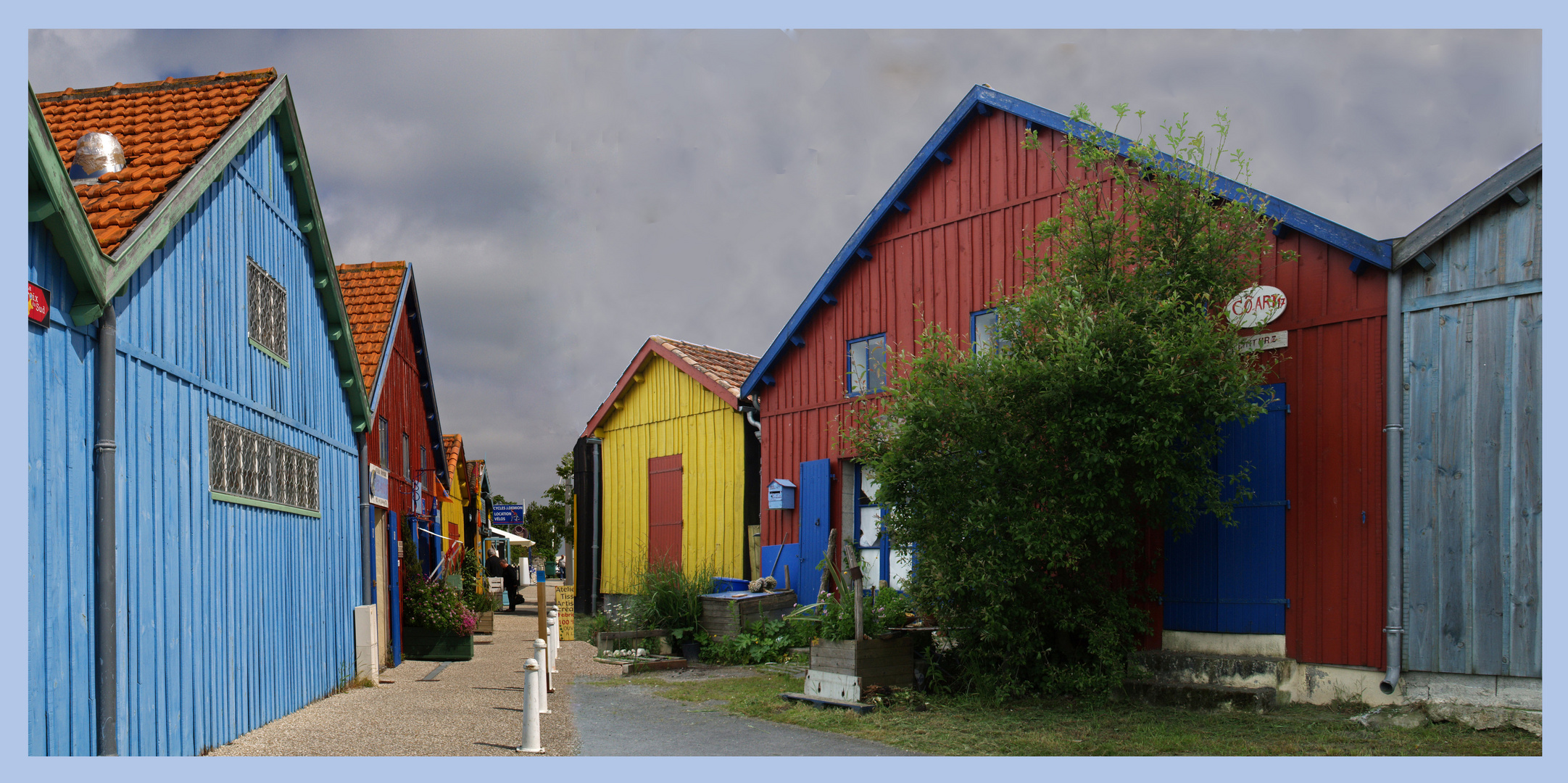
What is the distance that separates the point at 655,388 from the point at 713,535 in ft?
10.3

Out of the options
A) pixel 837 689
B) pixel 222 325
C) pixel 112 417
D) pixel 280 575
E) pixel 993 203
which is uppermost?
pixel 993 203

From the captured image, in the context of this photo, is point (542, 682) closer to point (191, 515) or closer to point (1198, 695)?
point (191, 515)

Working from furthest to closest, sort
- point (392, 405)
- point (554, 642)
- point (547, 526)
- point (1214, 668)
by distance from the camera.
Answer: point (547, 526), point (392, 405), point (554, 642), point (1214, 668)

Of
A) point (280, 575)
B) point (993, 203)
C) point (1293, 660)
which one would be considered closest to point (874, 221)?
point (993, 203)

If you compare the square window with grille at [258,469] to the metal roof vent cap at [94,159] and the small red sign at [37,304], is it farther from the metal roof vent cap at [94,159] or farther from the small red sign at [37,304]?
the small red sign at [37,304]

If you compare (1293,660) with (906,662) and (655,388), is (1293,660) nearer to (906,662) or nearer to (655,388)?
(906,662)

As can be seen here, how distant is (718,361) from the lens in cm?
1819

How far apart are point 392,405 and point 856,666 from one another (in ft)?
35.0

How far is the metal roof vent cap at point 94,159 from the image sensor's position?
280 inches

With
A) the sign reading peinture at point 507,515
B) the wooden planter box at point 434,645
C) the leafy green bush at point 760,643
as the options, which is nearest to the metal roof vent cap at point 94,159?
the leafy green bush at point 760,643

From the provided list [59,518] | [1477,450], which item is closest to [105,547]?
[59,518]

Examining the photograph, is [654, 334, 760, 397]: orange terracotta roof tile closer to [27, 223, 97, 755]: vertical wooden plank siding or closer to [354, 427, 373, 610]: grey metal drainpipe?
[354, 427, 373, 610]: grey metal drainpipe

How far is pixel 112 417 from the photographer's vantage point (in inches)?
242

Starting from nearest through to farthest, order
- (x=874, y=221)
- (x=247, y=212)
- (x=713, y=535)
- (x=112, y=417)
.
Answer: (x=112, y=417), (x=247, y=212), (x=874, y=221), (x=713, y=535)
